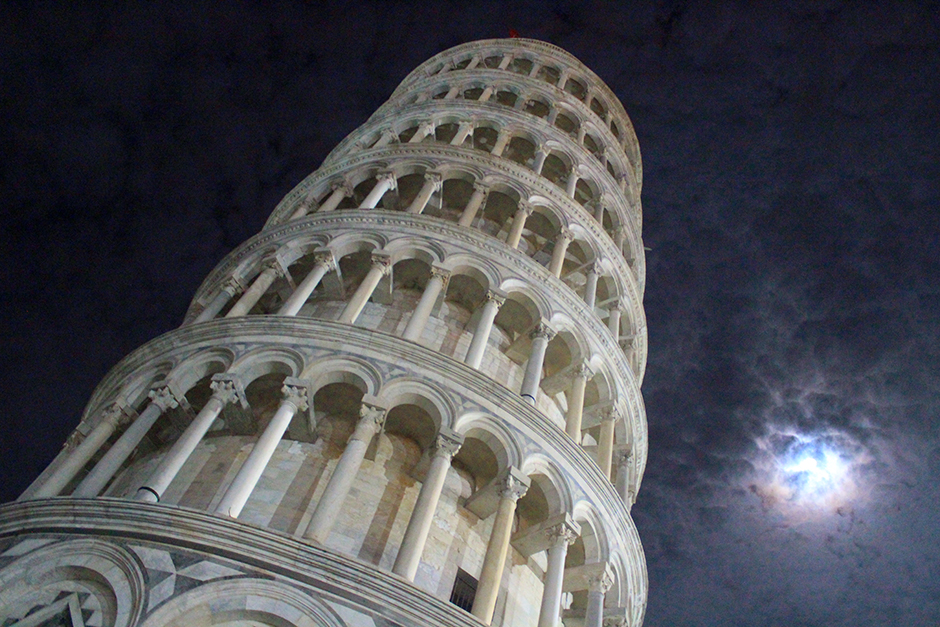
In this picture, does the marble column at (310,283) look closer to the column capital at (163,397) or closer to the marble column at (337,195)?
the column capital at (163,397)

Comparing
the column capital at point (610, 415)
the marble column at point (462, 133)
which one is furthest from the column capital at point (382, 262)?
the marble column at point (462, 133)

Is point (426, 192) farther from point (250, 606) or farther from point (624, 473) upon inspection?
point (250, 606)

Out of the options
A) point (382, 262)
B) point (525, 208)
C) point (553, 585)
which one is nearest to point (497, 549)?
point (553, 585)

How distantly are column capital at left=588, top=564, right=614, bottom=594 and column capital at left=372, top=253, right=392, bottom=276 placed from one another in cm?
769

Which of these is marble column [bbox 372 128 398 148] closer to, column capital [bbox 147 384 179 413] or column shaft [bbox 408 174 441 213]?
column shaft [bbox 408 174 441 213]

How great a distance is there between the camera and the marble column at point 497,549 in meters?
12.1

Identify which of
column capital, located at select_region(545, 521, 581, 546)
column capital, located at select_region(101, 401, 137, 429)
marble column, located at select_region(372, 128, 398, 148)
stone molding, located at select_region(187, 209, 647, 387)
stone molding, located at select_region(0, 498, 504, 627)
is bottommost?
stone molding, located at select_region(0, 498, 504, 627)

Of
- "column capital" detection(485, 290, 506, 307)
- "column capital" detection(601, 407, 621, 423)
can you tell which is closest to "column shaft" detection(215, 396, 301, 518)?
"column capital" detection(485, 290, 506, 307)

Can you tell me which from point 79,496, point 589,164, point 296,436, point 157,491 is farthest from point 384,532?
point 589,164

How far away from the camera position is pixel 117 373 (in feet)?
53.7

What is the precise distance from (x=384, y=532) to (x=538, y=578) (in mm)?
3760

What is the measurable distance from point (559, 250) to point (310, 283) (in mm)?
7186

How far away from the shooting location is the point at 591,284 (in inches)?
843

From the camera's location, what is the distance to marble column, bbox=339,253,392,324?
15967 mm
